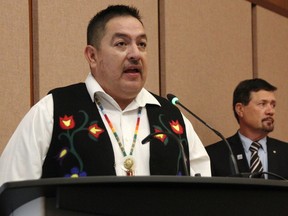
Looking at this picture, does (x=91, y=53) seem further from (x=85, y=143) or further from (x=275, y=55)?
(x=275, y=55)

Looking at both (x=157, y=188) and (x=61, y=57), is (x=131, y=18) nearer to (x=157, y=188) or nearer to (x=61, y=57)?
(x=61, y=57)

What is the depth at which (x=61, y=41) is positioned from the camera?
12.1 feet

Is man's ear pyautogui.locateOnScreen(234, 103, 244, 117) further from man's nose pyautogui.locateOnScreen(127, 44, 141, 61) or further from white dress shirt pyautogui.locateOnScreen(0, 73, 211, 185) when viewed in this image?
man's nose pyautogui.locateOnScreen(127, 44, 141, 61)

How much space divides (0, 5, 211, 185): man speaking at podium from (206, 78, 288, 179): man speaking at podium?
5.84 ft

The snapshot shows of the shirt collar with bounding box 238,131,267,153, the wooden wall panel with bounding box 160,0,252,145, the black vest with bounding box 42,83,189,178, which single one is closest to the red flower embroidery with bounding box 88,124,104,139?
the black vest with bounding box 42,83,189,178

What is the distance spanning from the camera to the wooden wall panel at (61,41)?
11.7 feet

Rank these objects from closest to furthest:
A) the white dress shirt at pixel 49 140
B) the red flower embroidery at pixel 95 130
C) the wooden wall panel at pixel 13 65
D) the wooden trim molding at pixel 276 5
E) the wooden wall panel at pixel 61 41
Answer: the white dress shirt at pixel 49 140 → the red flower embroidery at pixel 95 130 → the wooden wall panel at pixel 13 65 → the wooden wall panel at pixel 61 41 → the wooden trim molding at pixel 276 5

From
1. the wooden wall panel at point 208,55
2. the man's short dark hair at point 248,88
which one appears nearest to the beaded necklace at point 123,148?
the wooden wall panel at point 208,55

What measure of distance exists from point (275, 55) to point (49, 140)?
12.7 feet

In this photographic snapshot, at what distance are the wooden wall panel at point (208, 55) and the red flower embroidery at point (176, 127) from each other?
5.52ft

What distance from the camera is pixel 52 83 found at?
11.8 feet

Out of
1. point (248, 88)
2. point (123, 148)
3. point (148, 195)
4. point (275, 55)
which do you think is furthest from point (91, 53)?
point (275, 55)

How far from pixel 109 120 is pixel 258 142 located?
2334mm

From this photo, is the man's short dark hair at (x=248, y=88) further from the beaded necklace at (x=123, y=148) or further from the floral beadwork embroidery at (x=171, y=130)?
the beaded necklace at (x=123, y=148)
